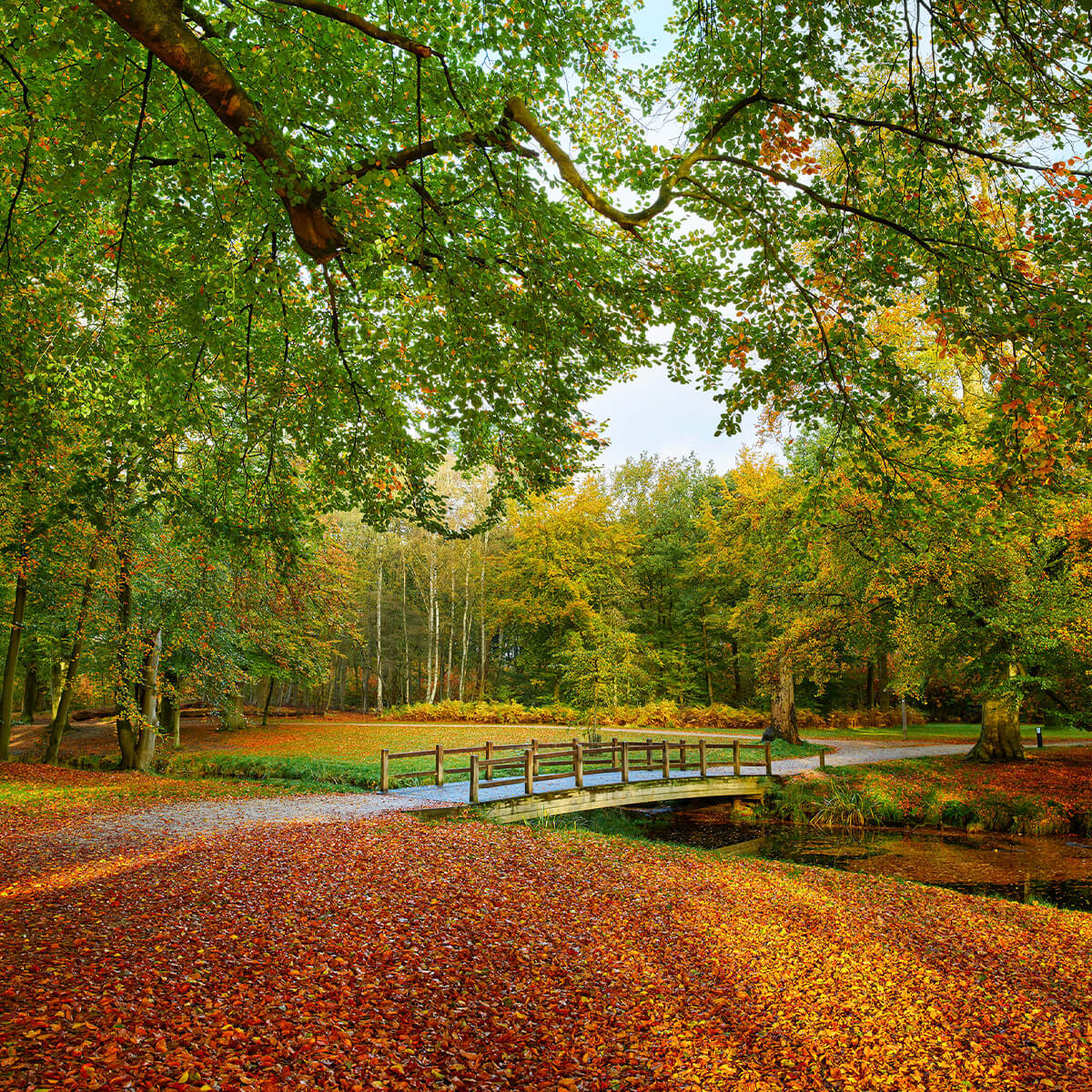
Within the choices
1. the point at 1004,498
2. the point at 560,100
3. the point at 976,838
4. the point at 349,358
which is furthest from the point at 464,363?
the point at 976,838

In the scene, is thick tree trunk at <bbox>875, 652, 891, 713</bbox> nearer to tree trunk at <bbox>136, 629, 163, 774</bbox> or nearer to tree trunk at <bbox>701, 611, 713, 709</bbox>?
tree trunk at <bbox>701, 611, 713, 709</bbox>

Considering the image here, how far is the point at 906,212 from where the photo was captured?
258 inches

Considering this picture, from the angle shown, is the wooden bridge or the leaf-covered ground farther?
the wooden bridge

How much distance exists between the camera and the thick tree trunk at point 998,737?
19.9 metres

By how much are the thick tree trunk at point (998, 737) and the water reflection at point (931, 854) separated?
546 cm

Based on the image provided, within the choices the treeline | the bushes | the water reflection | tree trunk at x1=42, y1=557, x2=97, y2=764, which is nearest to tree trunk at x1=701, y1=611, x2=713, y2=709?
the treeline

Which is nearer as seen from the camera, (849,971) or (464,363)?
(849,971)

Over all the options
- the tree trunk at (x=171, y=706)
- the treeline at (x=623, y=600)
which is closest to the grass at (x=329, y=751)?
the tree trunk at (x=171, y=706)

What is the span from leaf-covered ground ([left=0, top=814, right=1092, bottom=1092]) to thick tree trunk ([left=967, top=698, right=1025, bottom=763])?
471 inches

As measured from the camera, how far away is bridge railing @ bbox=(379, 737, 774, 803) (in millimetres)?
14375

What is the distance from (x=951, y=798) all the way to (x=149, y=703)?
1989 cm

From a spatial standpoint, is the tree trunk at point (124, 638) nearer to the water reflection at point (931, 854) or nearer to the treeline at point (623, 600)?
the treeline at point (623, 600)

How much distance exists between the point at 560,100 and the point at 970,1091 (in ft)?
34.9

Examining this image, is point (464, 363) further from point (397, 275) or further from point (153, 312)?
point (153, 312)
